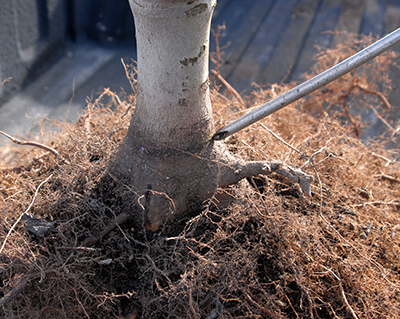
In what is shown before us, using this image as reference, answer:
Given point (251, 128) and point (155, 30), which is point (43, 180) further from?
point (251, 128)

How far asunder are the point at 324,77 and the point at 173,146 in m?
0.45

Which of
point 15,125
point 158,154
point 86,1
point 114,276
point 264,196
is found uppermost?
point 86,1

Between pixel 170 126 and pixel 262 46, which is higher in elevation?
pixel 170 126

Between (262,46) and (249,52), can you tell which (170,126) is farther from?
(262,46)

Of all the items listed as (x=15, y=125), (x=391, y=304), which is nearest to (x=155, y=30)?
(x=391, y=304)

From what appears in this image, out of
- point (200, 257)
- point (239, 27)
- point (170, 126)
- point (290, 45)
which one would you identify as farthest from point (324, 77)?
point (239, 27)

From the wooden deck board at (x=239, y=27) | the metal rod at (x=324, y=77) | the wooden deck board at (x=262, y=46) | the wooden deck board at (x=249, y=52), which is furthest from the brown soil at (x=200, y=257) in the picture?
the wooden deck board at (x=239, y=27)

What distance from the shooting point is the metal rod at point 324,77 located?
27.7 inches

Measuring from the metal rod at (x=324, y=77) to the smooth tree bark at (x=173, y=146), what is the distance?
106 mm

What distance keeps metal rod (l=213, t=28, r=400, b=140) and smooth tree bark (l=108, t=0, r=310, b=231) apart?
0.35ft

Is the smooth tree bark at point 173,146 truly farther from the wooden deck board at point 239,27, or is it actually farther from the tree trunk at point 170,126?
the wooden deck board at point 239,27

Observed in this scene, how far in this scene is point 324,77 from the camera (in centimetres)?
76

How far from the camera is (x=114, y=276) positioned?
35.3 inches

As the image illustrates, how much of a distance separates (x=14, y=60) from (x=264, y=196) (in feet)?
6.04
